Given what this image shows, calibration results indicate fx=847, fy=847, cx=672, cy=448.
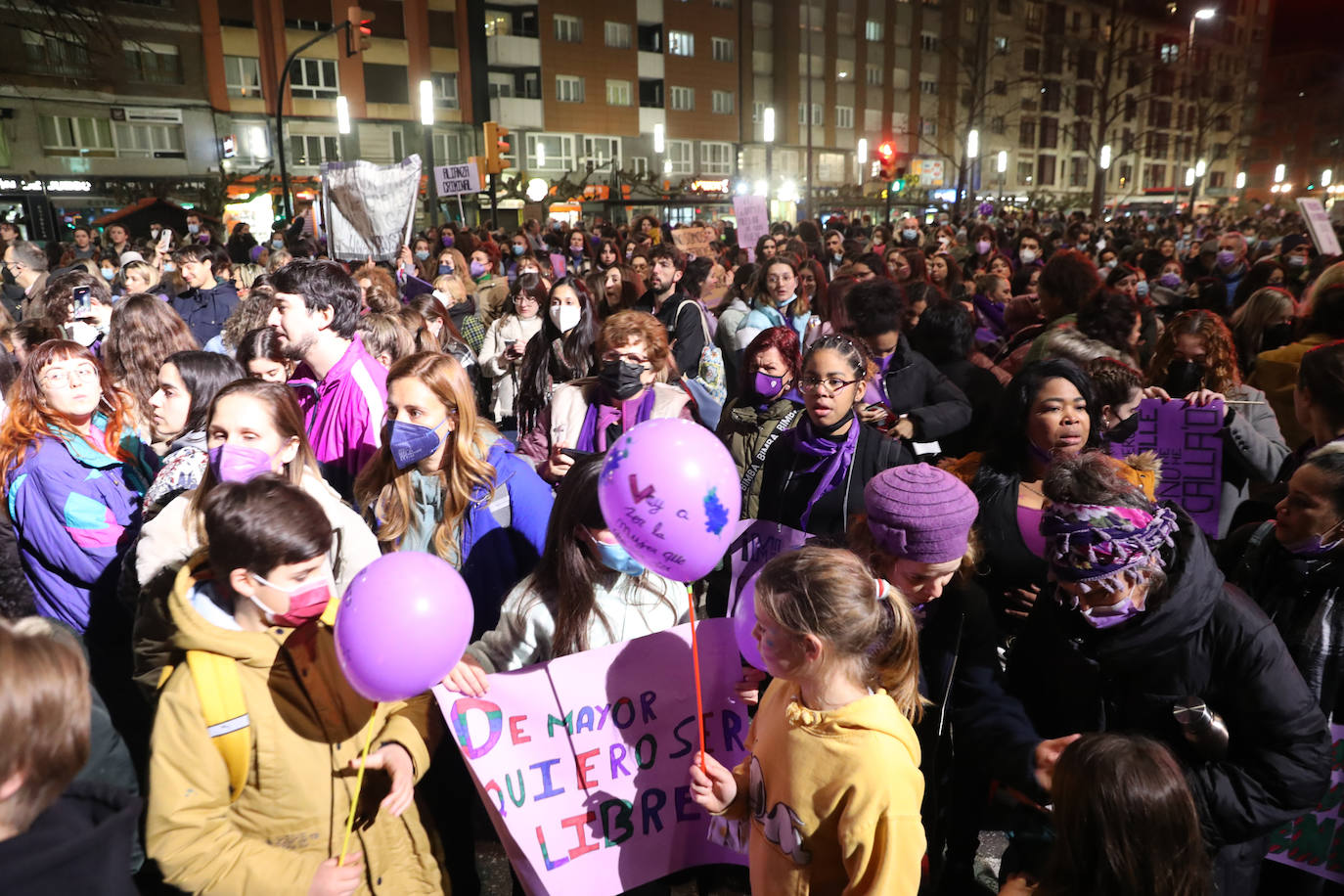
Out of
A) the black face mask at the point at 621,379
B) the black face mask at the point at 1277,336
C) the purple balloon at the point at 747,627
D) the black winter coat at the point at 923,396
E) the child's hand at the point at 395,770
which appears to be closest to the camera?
the child's hand at the point at 395,770

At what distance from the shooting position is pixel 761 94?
53.8 m

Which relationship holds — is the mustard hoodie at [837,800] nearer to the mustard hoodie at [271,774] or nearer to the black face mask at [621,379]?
the mustard hoodie at [271,774]

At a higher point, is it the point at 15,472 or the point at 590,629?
the point at 15,472

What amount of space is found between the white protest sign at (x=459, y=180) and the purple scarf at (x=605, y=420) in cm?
872

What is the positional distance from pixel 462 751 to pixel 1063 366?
267 centimetres

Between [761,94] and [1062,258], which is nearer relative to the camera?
[1062,258]

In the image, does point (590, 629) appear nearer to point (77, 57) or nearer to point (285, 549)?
point (285, 549)

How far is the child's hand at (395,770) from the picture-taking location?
7.20 ft

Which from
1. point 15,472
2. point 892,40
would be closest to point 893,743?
point 15,472

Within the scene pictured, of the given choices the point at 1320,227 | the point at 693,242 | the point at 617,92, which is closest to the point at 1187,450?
the point at 1320,227

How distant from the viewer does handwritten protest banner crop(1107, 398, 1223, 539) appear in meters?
3.94

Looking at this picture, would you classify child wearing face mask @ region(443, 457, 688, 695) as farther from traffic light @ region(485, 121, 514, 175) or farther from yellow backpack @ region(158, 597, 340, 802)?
traffic light @ region(485, 121, 514, 175)

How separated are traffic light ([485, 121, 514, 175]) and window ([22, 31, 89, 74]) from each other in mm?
23792

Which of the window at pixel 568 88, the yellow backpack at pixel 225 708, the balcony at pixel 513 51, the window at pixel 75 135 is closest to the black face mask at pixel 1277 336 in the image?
the yellow backpack at pixel 225 708
